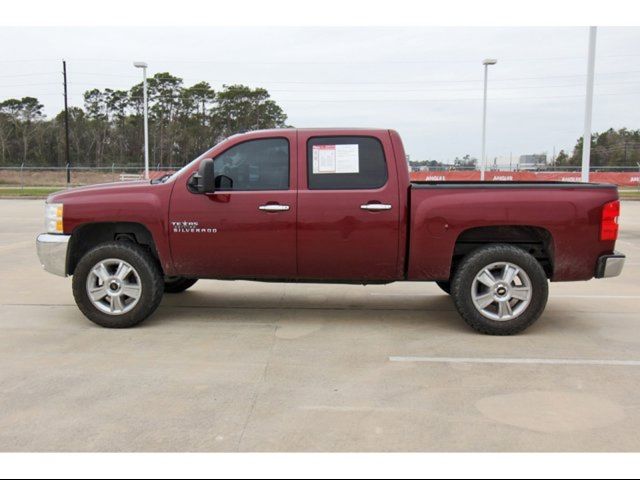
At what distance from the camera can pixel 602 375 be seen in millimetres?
4418

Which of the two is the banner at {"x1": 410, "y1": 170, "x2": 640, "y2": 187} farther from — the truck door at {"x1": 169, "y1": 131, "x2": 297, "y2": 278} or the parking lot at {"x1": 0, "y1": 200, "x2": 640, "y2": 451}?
the truck door at {"x1": 169, "y1": 131, "x2": 297, "y2": 278}

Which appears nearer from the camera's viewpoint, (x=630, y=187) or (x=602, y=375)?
(x=602, y=375)

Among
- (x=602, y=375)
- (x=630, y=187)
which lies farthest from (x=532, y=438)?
(x=630, y=187)

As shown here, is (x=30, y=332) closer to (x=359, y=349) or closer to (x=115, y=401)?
(x=115, y=401)

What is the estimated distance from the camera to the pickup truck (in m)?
5.35

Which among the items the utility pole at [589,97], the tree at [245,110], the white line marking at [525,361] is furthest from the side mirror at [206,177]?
the tree at [245,110]

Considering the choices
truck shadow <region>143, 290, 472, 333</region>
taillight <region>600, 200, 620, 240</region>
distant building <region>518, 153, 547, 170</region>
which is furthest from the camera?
distant building <region>518, 153, 547, 170</region>

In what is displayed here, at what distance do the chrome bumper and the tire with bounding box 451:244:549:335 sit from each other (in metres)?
3.82

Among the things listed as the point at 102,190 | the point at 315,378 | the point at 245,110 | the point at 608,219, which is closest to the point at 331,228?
the point at 315,378

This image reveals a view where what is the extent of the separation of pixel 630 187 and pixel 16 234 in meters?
35.2

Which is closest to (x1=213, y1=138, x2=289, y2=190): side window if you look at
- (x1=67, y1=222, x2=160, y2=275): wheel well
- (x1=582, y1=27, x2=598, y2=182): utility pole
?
(x1=67, y1=222, x2=160, y2=275): wheel well

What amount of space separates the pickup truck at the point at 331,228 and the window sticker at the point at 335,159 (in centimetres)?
1

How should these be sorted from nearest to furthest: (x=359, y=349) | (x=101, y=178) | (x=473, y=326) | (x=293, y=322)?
(x=359, y=349) < (x=473, y=326) < (x=293, y=322) < (x=101, y=178)

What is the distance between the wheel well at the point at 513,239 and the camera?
557 cm
